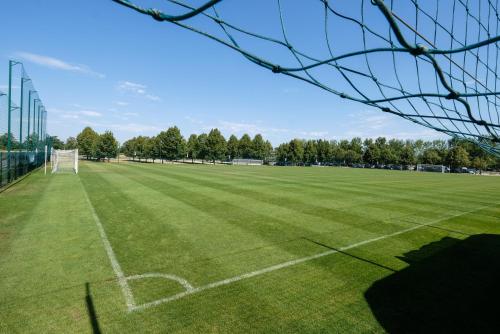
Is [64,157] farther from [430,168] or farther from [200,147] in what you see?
[430,168]

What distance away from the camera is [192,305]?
15.8 ft

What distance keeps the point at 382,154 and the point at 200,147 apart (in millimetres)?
67389

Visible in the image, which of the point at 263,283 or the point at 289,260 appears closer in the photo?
the point at 263,283

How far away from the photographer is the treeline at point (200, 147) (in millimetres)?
73938

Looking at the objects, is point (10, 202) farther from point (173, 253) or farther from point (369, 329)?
point (369, 329)

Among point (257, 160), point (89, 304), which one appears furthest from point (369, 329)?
point (257, 160)

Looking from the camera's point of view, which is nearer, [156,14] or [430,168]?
[156,14]

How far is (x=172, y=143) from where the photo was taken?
7338 cm

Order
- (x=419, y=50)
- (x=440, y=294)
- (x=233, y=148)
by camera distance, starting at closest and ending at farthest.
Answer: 1. (x=419, y=50)
2. (x=440, y=294)
3. (x=233, y=148)

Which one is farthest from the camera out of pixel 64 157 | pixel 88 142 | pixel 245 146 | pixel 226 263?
→ pixel 245 146

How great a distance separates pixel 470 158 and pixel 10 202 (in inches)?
4759

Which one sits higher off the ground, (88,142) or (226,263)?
(88,142)

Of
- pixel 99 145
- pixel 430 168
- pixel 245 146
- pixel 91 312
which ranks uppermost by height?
pixel 245 146

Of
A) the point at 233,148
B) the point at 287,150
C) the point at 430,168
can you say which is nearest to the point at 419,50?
the point at 233,148
